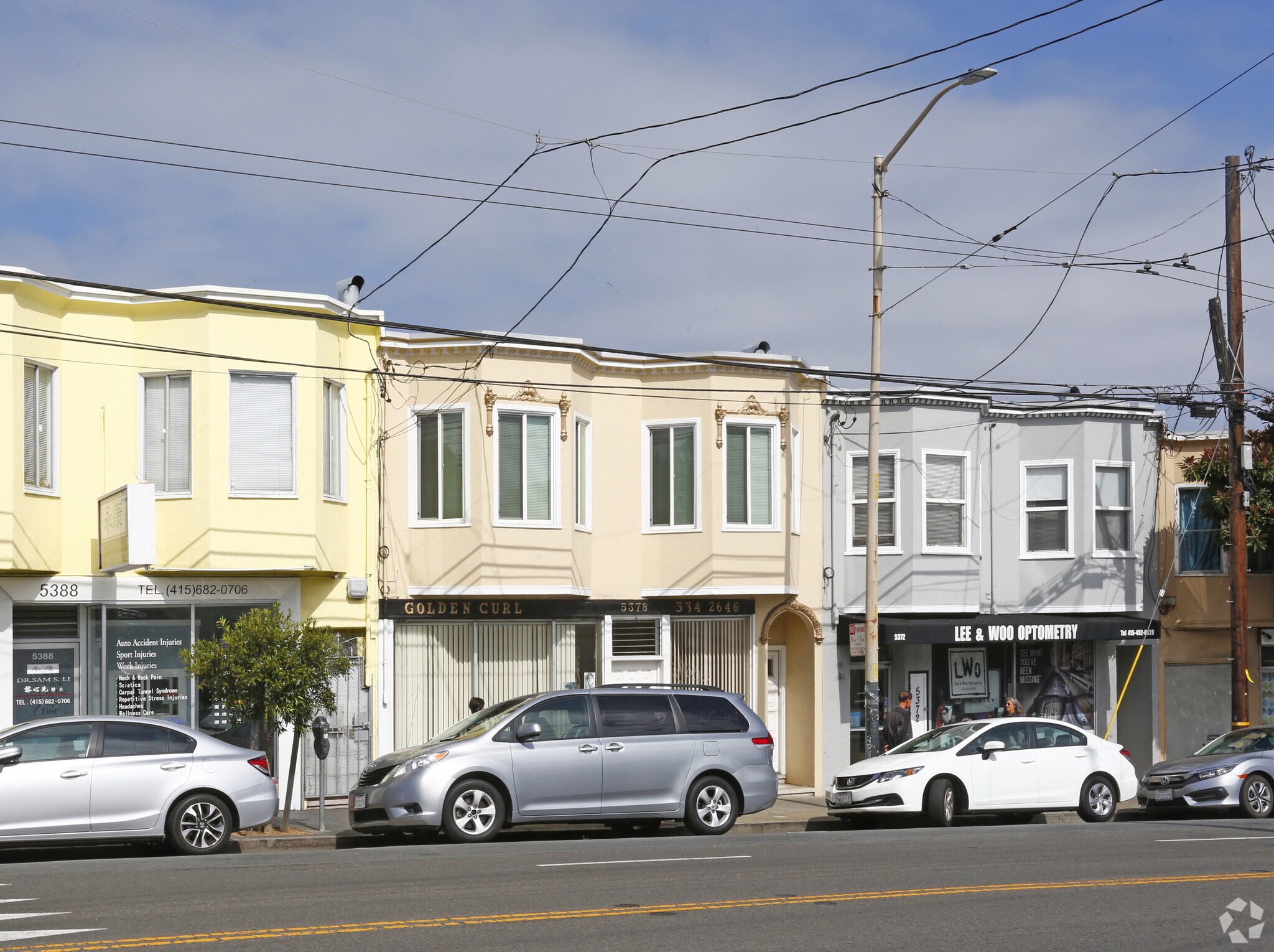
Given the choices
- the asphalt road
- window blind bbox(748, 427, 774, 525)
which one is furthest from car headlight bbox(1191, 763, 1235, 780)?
window blind bbox(748, 427, 774, 525)

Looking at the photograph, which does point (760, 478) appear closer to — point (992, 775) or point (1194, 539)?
point (992, 775)

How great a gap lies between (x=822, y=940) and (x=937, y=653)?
19057 mm

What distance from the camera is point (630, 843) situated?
15359 mm

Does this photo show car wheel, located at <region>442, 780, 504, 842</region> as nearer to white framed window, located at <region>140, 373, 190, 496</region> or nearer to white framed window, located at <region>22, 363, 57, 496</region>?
white framed window, located at <region>140, 373, 190, 496</region>

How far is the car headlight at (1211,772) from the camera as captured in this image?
2064 cm

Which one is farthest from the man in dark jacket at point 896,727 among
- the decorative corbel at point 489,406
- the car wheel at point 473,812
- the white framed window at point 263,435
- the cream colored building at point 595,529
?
the white framed window at point 263,435

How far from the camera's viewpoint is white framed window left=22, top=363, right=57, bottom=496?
19.5 meters

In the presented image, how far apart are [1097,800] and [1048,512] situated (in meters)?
8.76

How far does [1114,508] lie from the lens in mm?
27875

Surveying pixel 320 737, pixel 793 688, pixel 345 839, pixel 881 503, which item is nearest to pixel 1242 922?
pixel 345 839

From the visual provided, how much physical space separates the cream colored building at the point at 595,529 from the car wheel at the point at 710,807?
682cm

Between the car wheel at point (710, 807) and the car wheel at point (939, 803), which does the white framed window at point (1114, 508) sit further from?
the car wheel at point (710, 807)

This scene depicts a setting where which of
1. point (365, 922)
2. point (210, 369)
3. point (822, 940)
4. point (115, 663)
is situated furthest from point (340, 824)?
point (822, 940)

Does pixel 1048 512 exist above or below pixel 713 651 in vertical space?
above
